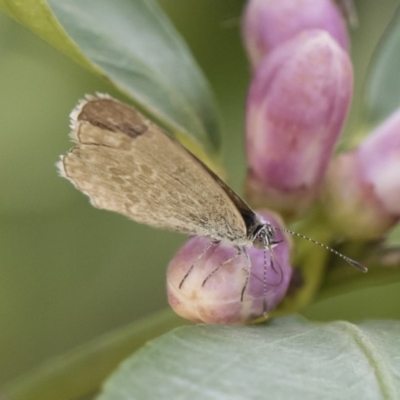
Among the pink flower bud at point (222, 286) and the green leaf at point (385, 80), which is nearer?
the pink flower bud at point (222, 286)

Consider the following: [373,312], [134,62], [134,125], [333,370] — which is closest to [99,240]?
[373,312]

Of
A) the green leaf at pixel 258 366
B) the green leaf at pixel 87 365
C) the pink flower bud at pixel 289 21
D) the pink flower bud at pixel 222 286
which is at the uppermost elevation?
the pink flower bud at pixel 289 21

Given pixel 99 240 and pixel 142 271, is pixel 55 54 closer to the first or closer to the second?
pixel 99 240

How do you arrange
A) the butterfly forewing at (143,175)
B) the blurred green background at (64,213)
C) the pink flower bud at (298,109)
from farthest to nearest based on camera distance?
the blurred green background at (64,213) < the pink flower bud at (298,109) < the butterfly forewing at (143,175)

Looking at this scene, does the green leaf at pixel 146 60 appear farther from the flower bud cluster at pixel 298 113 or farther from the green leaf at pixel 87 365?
the green leaf at pixel 87 365

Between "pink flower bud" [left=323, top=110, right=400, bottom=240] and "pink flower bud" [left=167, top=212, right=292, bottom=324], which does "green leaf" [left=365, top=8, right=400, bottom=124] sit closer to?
"pink flower bud" [left=323, top=110, right=400, bottom=240]

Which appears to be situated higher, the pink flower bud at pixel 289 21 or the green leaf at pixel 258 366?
the pink flower bud at pixel 289 21

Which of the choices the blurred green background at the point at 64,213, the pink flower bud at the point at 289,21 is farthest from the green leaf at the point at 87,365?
the blurred green background at the point at 64,213

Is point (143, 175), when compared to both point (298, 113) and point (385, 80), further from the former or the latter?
point (385, 80)
